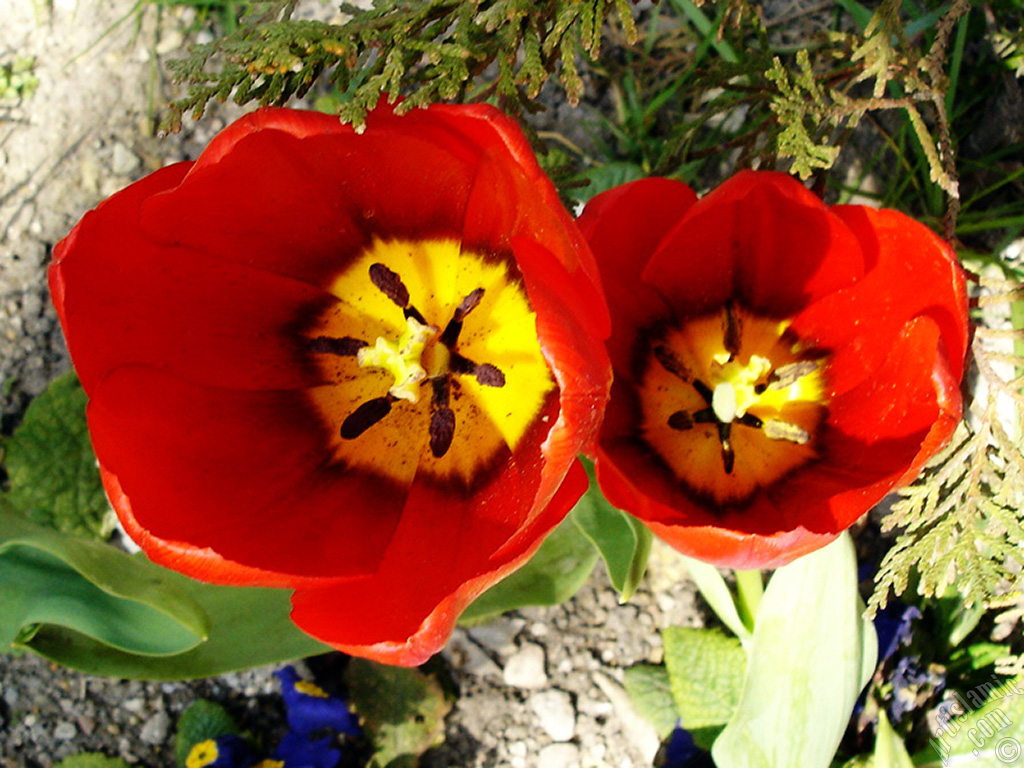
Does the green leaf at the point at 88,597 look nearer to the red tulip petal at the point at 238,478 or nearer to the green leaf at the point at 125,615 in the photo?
the green leaf at the point at 125,615

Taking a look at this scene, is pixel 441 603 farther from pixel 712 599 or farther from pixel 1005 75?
pixel 1005 75

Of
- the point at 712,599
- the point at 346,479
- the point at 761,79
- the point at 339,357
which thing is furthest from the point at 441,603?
the point at 761,79

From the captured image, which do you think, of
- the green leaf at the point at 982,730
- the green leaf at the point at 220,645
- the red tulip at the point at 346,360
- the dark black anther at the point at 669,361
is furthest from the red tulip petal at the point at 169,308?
the green leaf at the point at 982,730

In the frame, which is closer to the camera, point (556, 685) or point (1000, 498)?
point (1000, 498)

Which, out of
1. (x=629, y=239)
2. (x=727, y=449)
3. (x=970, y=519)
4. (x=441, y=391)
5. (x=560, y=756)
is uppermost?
(x=629, y=239)

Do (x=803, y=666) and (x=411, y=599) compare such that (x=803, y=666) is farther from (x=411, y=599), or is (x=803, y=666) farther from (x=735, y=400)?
(x=411, y=599)

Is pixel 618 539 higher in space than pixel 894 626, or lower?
higher

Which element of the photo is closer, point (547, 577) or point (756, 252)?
point (756, 252)

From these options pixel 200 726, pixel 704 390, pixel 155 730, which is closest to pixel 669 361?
pixel 704 390
